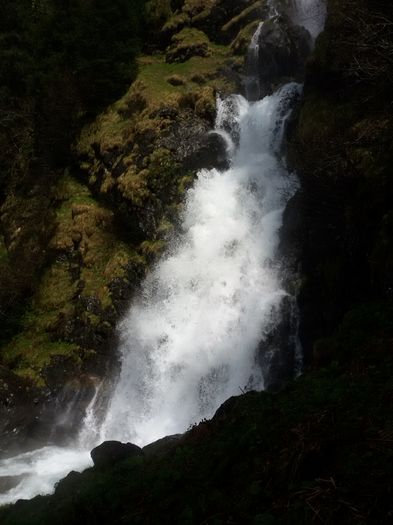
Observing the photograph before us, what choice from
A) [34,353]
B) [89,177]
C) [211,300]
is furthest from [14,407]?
[89,177]

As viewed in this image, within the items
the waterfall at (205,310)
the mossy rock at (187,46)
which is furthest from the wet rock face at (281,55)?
the mossy rock at (187,46)

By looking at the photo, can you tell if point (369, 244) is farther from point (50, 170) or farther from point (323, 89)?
point (50, 170)

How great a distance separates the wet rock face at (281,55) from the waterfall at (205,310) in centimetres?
284

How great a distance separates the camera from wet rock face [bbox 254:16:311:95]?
2077 cm

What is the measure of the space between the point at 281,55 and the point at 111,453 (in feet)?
62.5

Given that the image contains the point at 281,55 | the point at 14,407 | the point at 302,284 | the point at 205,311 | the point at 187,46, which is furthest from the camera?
the point at 187,46

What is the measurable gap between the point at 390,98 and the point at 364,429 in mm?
10397

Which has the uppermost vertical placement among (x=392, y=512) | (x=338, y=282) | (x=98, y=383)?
(x=392, y=512)

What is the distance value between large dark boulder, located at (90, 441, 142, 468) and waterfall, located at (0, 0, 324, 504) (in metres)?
2.89

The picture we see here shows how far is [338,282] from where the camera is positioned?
11.1m

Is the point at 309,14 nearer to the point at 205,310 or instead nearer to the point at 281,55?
the point at 281,55

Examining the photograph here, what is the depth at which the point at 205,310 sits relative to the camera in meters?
14.4

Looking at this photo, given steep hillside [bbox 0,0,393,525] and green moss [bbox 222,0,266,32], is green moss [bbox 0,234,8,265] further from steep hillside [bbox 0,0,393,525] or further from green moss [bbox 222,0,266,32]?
green moss [bbox 222,0,266,32]

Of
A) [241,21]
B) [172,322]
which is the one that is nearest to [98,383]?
[172,322]
